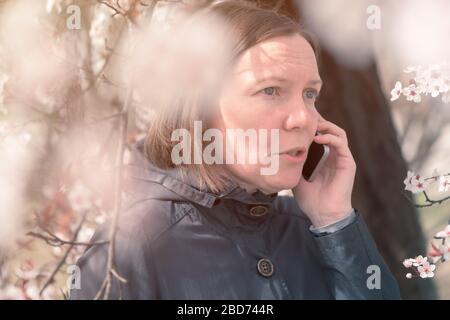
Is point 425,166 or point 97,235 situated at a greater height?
point 97,235

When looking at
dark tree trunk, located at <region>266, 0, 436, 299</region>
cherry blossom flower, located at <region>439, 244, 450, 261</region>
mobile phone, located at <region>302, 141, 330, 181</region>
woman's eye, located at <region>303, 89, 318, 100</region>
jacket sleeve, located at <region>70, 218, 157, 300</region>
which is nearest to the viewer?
jacket sleeve, located at <region>70, 218, 157, 300</region>

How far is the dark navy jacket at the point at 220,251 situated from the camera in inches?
79.4

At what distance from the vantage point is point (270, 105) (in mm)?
2098

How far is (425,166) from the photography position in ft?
14.3

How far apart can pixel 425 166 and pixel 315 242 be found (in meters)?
2.31

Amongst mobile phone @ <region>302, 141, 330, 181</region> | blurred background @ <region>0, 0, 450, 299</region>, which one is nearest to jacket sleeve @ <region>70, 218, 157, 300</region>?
blurred background @ <region>0, 0, 450, 299</region>

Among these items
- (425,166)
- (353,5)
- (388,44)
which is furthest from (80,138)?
(425,166)

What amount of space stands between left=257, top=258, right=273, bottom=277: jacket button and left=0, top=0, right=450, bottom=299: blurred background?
19.3 inches

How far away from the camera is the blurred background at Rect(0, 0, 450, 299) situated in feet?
8.46

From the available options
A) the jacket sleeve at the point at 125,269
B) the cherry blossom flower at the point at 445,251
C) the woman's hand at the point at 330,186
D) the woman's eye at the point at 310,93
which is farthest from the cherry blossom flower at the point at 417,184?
the jacket sleeve at the point at 125,269

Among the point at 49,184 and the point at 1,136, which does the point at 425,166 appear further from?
the point at 1,136

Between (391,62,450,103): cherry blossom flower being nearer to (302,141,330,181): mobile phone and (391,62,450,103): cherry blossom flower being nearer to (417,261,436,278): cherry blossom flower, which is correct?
(302,141,330,181): mobile phone

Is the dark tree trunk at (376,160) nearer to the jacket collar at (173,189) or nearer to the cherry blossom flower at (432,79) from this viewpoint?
the cherry blossom flower at (432,79)

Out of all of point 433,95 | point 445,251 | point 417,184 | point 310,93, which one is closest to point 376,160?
point 417,184
